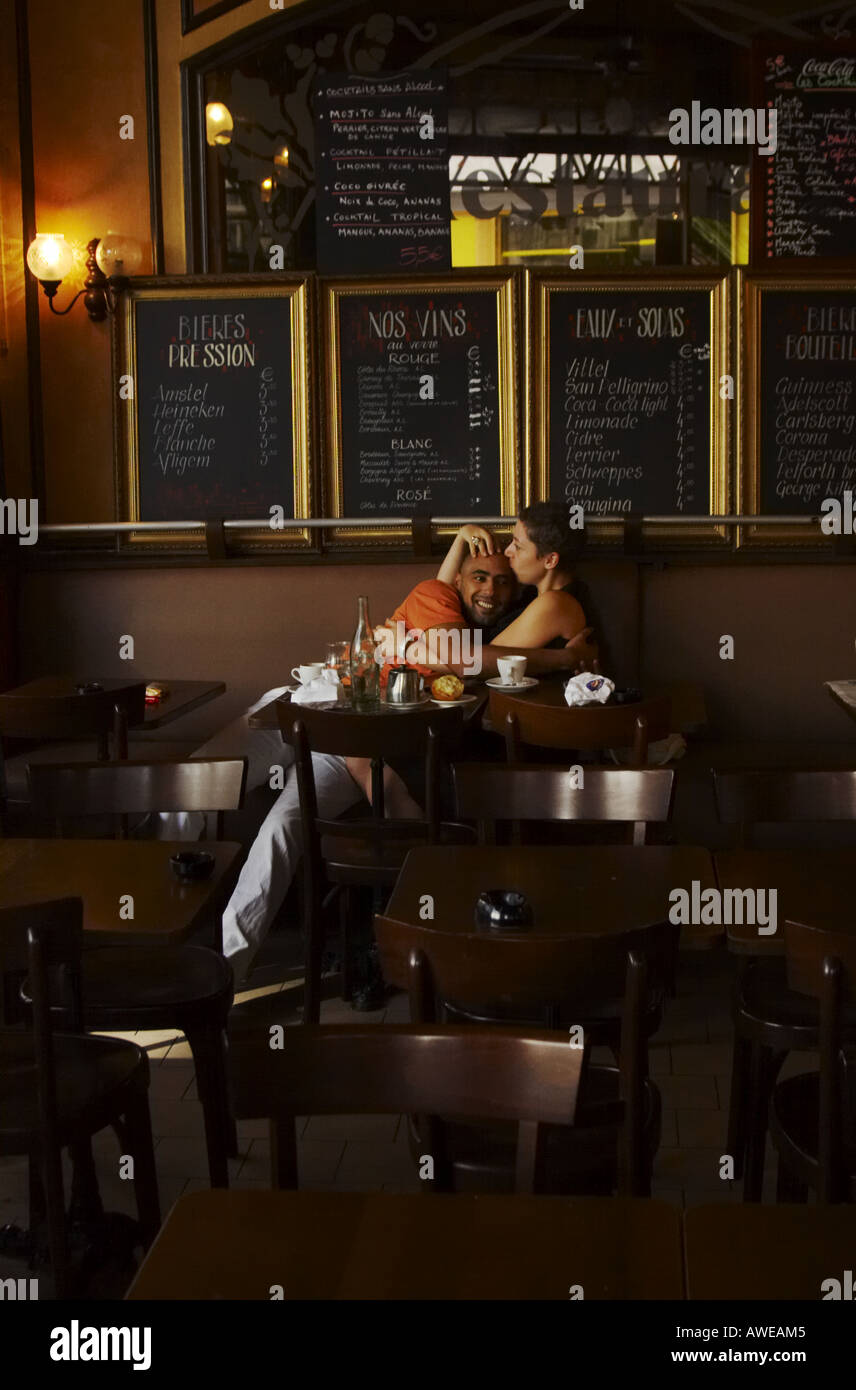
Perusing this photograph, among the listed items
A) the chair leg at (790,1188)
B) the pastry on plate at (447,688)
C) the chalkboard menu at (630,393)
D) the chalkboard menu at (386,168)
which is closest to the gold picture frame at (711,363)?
the chalkboard menu at (630,393)

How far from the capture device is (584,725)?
345 centimetres

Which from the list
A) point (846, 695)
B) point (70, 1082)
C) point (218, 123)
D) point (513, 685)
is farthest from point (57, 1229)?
point (218, 123)

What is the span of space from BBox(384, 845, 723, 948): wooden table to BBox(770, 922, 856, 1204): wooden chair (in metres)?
0.28

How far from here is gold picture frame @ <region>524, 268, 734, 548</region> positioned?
525cm

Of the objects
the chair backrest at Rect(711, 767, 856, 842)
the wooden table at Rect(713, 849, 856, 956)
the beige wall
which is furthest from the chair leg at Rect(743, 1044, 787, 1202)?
the beige wall

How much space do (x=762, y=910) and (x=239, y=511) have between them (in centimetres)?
360

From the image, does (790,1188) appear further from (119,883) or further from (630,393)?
(630,393)

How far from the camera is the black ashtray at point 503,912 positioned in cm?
217

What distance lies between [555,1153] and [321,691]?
7.34ft

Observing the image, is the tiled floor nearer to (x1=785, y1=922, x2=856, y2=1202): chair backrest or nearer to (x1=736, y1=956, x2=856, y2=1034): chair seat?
(x1=736, y1=956, x2=856, y2=1034): chair seat

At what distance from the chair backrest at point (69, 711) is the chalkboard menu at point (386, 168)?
229cm

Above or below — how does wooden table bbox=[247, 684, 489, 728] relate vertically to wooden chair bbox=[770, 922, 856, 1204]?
above
